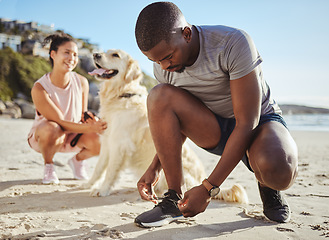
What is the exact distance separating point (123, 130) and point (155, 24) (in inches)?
68.4

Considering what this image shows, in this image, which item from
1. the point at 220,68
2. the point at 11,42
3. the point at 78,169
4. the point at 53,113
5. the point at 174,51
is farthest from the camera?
the point at 11,42

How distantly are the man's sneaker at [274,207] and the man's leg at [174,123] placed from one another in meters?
0.50

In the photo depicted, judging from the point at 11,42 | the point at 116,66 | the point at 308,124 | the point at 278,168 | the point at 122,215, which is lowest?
the point at 308,124

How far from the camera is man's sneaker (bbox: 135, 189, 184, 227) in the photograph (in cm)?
190

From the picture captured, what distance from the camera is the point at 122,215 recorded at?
2168mm

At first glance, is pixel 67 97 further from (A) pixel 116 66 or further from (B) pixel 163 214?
(B) pixel 163 214

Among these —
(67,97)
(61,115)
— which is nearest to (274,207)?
(61,115)

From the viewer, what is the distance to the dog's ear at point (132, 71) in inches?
138

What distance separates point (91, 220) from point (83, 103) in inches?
85.2

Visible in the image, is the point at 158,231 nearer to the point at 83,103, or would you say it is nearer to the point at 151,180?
the point at 151,180

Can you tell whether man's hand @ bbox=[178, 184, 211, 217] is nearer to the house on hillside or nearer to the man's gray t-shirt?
the man's gray t-shirt

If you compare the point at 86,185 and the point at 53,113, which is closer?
the point at 86,185

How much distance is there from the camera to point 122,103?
10.9 feet

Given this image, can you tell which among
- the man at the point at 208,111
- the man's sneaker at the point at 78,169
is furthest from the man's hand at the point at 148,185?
the man's sneaker at the point at 78,169
